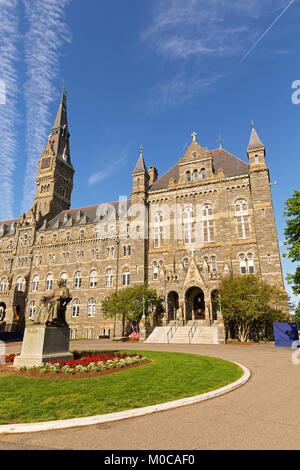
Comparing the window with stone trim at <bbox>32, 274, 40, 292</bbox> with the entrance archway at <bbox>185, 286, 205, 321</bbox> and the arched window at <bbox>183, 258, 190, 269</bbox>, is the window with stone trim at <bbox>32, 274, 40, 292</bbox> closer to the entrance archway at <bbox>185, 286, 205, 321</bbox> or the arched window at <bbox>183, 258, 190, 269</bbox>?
the arched window at <bbox>183, 258, 190, 269</bbox>

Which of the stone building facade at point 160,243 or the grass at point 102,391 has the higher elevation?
the stone building facade at point 160,243

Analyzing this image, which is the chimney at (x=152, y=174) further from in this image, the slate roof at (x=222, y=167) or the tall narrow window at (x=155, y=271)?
the tall narrow window at (x=155, y=271)

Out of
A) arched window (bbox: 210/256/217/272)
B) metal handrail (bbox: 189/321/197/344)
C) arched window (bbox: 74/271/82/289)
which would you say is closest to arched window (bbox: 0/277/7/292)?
arched window (bbox: 74/271/82/289)

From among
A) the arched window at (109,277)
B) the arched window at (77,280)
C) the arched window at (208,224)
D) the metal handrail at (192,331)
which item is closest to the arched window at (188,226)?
the arched window at (208,224)

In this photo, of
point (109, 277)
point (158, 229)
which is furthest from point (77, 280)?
point (158, 229)

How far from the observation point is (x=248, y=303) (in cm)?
2620

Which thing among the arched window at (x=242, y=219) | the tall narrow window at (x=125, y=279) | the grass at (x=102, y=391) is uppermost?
the arched window at (x=242, y=219)

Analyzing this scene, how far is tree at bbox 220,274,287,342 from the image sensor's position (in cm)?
2642

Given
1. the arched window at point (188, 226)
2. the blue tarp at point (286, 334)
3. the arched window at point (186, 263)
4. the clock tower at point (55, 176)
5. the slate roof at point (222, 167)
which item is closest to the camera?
the blue tarp at point (286, 334)

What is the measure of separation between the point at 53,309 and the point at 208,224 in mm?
27571

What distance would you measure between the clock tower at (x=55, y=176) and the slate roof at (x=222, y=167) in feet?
78.1

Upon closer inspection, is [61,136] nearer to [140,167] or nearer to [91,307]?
[140,167]

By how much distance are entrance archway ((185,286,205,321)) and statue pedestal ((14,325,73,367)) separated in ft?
73.7

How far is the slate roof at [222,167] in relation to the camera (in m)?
38.7
